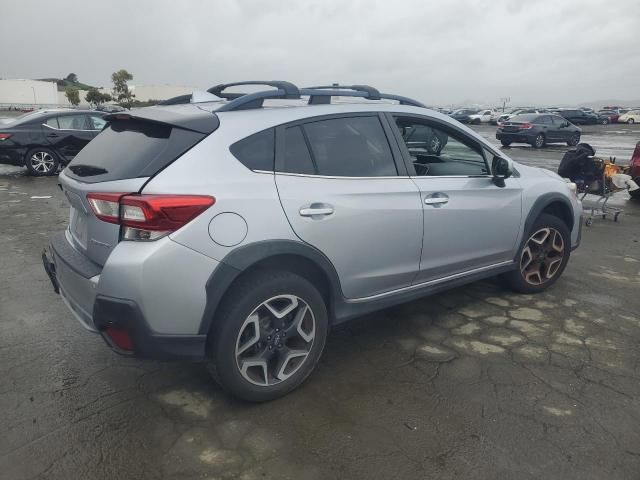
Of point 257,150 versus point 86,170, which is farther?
point 86,170

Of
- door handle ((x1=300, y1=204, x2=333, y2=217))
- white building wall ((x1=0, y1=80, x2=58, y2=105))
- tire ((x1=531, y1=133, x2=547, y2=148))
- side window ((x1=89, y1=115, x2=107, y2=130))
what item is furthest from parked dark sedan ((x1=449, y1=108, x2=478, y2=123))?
white building wall ((x1=0, y1=80, x2=58, y2=105))

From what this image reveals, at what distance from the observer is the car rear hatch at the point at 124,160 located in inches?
97.0

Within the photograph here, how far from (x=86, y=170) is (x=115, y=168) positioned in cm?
32

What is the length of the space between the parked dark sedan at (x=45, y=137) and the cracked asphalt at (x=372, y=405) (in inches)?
321

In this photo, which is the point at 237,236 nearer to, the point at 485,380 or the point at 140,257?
the point at 140,257

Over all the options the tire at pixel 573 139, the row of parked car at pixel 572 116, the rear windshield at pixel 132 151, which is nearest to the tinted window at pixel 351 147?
the rear windshield at pixel 132 151

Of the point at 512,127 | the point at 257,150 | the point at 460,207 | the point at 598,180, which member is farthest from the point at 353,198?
the point at 512,127

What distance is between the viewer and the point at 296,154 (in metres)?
2.80

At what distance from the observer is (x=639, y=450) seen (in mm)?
2383

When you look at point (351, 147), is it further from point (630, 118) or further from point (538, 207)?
point (630, 118)

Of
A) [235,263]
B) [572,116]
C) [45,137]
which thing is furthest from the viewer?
[572,116]

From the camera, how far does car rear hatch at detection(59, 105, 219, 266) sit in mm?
2463

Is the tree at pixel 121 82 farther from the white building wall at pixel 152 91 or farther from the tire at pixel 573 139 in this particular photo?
the tire at pixel 573 139

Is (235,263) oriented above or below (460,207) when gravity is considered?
below
